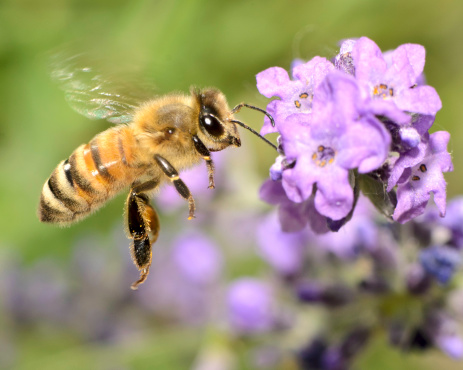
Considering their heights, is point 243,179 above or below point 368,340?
above

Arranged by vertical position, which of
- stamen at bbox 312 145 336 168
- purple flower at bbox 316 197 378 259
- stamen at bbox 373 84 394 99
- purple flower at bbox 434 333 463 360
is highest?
stamen at bbox 373 84 394 99

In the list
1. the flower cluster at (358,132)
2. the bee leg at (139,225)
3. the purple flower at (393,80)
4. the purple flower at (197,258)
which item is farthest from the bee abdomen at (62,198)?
the purple flower at (197,258)

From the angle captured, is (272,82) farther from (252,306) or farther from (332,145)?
(252,306)

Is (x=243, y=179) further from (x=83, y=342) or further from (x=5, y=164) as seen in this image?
(x=5, y=164)

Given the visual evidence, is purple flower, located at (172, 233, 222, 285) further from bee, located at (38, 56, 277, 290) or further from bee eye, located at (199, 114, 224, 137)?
bee eye, located at (199, 114, 224, 137)

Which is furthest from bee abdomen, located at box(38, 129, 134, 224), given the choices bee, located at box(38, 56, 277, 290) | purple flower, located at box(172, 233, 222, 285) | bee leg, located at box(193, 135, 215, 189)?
purple flower, located at box(172, 233, 222, 285)

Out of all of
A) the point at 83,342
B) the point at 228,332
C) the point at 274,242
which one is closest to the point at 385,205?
the point at 274,242

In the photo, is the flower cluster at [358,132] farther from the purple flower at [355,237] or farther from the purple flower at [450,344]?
the purple flower at [450,344]
